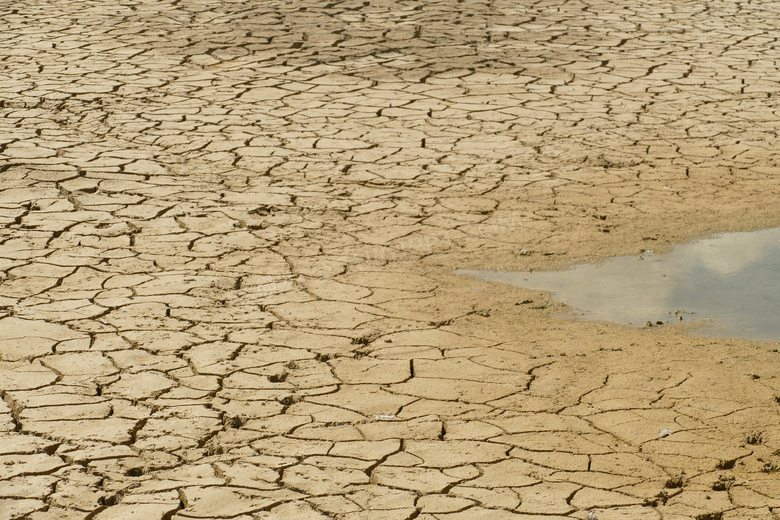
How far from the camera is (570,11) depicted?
1164 centimetres

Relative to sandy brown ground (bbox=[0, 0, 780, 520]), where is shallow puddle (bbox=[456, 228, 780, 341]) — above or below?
below

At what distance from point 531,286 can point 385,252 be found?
0.80 meters

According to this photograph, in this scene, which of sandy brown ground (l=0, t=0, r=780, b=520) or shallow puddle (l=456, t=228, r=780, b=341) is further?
shallow puddle (l=456, t=228, r=780, b=341)

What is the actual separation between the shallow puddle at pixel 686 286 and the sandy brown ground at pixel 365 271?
15cm

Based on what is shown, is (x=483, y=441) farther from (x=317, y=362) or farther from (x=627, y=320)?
(x=627, y=320)

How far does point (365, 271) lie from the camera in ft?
17.0

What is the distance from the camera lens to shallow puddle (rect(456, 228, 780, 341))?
470 centimetres

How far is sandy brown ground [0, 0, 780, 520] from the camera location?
3406 millimetres

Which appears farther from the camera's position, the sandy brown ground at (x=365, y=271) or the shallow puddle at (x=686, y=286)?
the shallow puddle at (x=686, y=286)

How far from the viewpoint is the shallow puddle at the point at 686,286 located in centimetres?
470

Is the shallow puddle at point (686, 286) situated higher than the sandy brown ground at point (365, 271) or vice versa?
the sandy brown ground at point (365, 271)

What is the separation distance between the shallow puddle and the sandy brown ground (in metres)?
0.15

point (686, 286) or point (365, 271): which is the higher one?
point (365, 271)

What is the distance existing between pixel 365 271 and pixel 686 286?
1504mm
